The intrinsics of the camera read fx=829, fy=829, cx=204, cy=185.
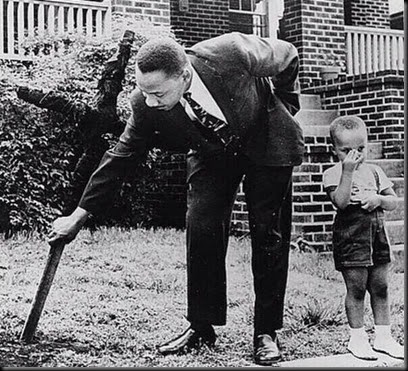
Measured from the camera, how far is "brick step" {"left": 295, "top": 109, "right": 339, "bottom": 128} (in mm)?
6453

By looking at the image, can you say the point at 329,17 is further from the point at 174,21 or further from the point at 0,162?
the point at 0,162

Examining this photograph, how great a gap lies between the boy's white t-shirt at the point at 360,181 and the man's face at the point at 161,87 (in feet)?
2.88

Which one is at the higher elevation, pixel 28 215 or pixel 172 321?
pixel 28 215

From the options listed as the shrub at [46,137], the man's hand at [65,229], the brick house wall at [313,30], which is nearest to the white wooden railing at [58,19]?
the shrub at [46,137]

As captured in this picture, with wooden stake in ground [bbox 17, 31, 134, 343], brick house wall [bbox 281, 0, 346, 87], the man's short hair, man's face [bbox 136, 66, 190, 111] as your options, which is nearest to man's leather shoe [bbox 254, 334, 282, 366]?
man's face [bbox 136, 66, 190, 111]

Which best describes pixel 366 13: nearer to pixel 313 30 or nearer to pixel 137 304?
pixel 313 30

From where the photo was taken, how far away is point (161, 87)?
10.7 ft

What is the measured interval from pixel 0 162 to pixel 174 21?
12.8ft

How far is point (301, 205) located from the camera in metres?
5.45

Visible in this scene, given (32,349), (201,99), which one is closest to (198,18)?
(201,99)

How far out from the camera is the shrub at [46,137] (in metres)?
5.39

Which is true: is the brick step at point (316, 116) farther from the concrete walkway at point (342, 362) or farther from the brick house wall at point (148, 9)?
the concrete walkway at point (342, 362)

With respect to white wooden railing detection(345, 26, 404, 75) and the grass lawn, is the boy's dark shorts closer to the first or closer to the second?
the grass lawn

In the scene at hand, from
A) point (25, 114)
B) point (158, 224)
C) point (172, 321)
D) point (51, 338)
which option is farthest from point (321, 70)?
point (51, 338)
